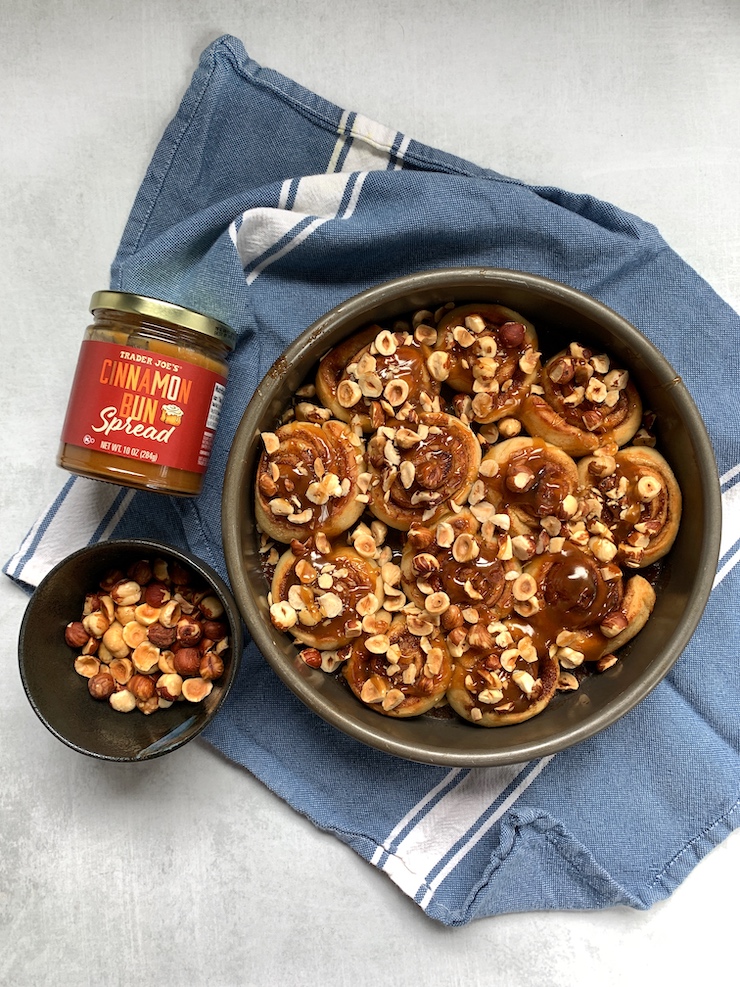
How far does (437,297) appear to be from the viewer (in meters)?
1.62

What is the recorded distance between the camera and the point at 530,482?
1560 mm

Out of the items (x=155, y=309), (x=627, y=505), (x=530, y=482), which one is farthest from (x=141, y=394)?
(x=627, y=505)

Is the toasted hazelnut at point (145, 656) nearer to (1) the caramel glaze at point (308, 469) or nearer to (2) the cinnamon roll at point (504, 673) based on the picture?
(1) the caramel glaze at point (308, 469)

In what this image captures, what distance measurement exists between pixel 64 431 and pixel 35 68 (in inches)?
35.8

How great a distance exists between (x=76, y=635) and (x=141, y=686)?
0.58ft

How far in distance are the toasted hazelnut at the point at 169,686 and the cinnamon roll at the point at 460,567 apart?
21.0 inches

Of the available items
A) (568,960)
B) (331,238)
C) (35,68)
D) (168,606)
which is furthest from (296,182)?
(568,960)

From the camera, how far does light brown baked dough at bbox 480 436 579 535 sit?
156 centimetres

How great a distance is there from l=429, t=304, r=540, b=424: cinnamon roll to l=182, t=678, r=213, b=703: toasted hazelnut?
0.78 metres

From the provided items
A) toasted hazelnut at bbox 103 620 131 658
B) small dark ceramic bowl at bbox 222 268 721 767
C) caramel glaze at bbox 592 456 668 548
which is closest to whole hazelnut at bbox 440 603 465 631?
small dark ceramic bowl at bbox 222 268 721 767

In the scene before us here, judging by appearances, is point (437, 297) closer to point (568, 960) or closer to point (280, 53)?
point (280, 53)

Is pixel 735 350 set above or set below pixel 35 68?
above

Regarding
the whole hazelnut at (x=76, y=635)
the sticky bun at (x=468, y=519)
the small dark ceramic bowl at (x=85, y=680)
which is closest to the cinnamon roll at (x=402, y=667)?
the sticky bun at (x=468, y=519)

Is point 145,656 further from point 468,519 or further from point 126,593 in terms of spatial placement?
point 468,519
